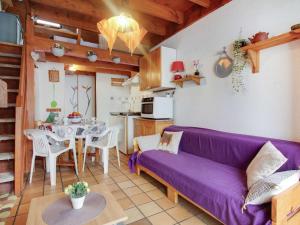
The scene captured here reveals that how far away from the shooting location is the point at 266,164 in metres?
1.57

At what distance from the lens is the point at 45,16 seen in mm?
3432

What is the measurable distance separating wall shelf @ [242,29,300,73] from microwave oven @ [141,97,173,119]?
174 centimetres

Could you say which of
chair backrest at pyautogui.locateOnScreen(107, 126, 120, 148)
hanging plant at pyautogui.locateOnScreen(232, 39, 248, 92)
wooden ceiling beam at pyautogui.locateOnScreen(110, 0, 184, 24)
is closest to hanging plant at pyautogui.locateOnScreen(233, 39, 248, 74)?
hanging plant at pyautogui.locateOnScreen(232, 39, 248, 92)

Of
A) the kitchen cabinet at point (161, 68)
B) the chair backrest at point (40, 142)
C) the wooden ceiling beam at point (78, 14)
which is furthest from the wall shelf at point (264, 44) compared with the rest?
the chair backrest at point (40, 142)

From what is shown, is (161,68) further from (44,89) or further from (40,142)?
(44,89)

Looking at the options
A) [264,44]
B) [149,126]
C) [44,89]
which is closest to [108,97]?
[44,89]

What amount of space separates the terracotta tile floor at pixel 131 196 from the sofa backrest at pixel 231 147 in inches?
28.0

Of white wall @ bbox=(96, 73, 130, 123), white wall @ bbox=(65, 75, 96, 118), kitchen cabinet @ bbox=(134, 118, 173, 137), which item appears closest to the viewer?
kitchen cabinet @ bbox=(134, 118, 173, 137)

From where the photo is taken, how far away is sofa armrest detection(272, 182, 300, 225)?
3.79 feet

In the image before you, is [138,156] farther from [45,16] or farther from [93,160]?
[45,16]

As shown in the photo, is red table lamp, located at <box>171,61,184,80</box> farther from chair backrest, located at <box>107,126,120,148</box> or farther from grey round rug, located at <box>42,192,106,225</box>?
grey round rug, located at <box>42,192,106,225</box>

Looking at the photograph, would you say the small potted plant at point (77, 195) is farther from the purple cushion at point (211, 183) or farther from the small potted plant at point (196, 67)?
the small potted plant at point (196, 67)

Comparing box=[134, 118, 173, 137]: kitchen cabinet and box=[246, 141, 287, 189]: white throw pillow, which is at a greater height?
box=[134, 118, 173, 137]: kitchen cabinet

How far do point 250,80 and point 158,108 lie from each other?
5.61 ft
